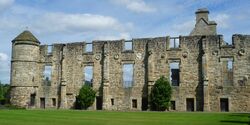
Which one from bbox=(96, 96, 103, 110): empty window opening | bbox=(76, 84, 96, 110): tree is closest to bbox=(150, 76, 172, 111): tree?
bbox=(96, 96, 103, 110): empty window opening

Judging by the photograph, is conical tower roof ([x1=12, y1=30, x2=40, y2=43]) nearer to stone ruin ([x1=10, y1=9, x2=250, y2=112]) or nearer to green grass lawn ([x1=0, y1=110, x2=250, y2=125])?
stone ruin ([x1=10, y1=9, x2=250, y2=112])

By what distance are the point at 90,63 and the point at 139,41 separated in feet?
19.3

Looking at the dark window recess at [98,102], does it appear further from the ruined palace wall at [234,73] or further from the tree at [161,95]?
the ruined palace wall at [234,73]

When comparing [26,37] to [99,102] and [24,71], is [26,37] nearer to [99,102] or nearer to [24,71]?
[24,71]

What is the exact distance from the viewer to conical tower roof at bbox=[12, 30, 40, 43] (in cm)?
4259

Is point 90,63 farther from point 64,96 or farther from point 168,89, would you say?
point 168,89

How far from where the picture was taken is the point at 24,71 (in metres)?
42.4

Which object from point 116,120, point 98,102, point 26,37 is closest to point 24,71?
point 26,37

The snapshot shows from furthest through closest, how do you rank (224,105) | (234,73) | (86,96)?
(86,96), (224,105), (234,73)

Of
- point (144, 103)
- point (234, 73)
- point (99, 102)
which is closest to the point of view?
point (234, 73)

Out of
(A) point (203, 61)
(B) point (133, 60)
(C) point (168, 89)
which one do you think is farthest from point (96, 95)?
(A) point (203, 61)

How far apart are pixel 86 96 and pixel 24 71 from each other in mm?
7736

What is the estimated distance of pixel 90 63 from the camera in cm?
4116

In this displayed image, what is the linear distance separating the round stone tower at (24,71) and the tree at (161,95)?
14.2 meters
